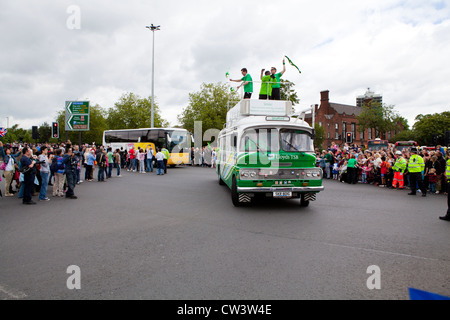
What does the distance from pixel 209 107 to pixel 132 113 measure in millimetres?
18151

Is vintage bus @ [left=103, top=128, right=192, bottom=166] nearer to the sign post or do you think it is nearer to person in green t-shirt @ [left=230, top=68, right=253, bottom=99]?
the sign post

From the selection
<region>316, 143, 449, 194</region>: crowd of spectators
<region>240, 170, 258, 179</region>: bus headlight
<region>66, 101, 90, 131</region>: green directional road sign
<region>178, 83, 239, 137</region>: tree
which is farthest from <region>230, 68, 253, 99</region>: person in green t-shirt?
<region>178, 83, 239, 137</region>: tree

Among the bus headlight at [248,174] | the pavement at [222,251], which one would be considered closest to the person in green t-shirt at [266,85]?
the bus headlight at [248,174]

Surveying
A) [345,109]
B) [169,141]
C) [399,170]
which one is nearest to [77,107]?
[169,141]

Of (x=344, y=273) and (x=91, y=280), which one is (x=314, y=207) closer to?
(x=344, y=273)

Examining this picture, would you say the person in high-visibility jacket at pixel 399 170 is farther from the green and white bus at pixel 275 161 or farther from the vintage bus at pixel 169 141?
the vintage bus at pixel 169 141

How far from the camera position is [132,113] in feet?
195

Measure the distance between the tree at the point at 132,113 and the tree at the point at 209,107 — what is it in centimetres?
1113

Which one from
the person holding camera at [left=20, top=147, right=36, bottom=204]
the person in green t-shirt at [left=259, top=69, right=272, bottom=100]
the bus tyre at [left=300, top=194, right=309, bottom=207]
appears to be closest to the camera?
the bus tyre at [left=300, top=194, right=309, bottom=207]

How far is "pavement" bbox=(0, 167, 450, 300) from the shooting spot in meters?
3.80

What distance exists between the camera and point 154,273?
4.27m

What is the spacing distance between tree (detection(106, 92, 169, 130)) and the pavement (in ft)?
165

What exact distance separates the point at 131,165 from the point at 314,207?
21514 millimetres
